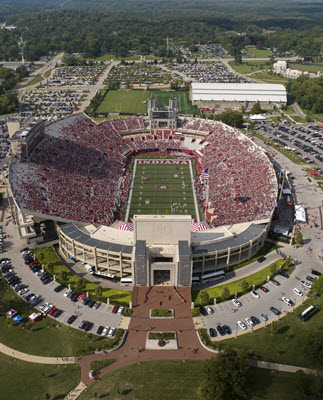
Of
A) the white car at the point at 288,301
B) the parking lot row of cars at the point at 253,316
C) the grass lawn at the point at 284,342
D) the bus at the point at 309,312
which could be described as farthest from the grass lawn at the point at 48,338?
the bus at the point at 309,312

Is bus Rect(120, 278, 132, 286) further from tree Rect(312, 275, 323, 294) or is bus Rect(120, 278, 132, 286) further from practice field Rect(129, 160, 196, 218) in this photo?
tree Rect(312, 275, 323, 294)

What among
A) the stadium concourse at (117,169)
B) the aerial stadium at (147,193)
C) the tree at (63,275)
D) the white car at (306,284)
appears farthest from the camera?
the stadium concourse at (117,169)

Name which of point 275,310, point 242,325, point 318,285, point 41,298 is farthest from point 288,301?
point 41,298

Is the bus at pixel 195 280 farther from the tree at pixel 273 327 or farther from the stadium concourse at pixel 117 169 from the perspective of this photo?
the stadium concourse at pixel 117 169

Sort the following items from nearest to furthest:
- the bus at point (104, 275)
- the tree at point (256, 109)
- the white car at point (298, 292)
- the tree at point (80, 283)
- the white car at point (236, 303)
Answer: the white car at point (236, 303) < the tree at point (80, 283) < the white car at point (298, 292) < the bus at point (104, 275) < the tree at point (256, 109)

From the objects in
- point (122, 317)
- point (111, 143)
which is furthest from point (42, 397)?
point (111, 143)

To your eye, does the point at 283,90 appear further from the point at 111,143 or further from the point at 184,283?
the point at 184,283

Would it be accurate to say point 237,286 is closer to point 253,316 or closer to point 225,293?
point 225,293
